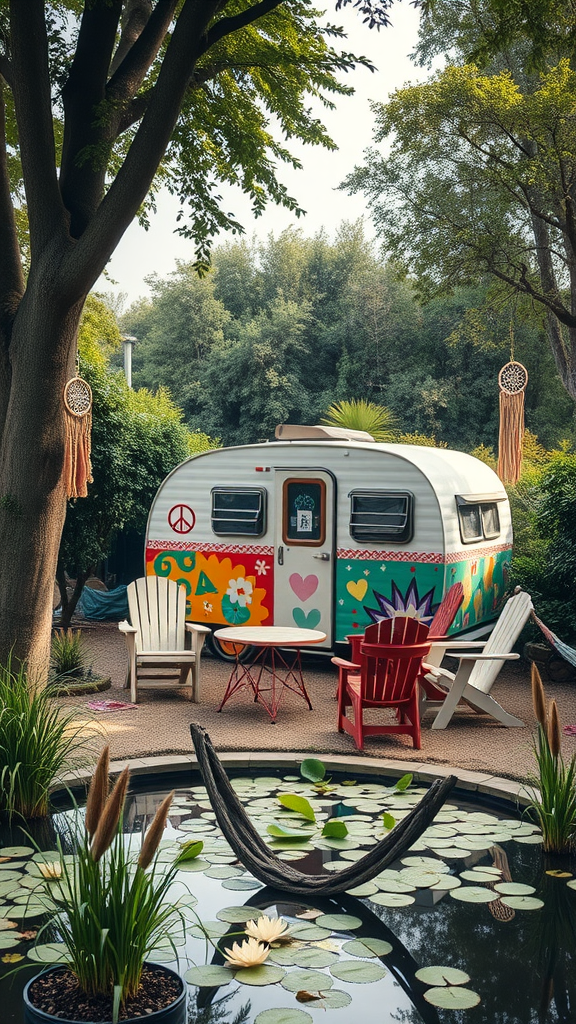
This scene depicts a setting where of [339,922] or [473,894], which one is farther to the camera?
[473,894]

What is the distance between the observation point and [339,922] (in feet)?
13.2

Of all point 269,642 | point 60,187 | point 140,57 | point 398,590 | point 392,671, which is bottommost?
point 392,671

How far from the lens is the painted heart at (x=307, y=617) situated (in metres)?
9.44

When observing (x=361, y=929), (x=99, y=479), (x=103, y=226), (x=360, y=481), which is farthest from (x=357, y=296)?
(x=361, y=929)

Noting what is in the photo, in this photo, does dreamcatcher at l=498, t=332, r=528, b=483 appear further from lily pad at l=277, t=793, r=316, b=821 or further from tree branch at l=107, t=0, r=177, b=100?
lily pad at l=277, t=793, r=316, b=821

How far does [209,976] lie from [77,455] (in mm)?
4255

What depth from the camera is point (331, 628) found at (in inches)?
369

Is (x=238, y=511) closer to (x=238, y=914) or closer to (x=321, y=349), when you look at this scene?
(x=238, y=914)

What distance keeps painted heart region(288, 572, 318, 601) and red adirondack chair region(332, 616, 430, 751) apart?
258 centimetres

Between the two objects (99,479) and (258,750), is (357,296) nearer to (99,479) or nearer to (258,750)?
(99,479)

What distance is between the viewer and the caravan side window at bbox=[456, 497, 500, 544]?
31.0ft

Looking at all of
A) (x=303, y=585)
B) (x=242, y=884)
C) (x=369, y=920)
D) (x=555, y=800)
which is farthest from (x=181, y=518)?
(x=369, y=920)

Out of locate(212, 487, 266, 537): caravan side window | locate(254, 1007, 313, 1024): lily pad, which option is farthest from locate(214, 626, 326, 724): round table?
locate(254, 1007, 313, 1024): lily pad

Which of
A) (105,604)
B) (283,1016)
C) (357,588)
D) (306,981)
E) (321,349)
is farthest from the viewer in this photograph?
(321,349)
